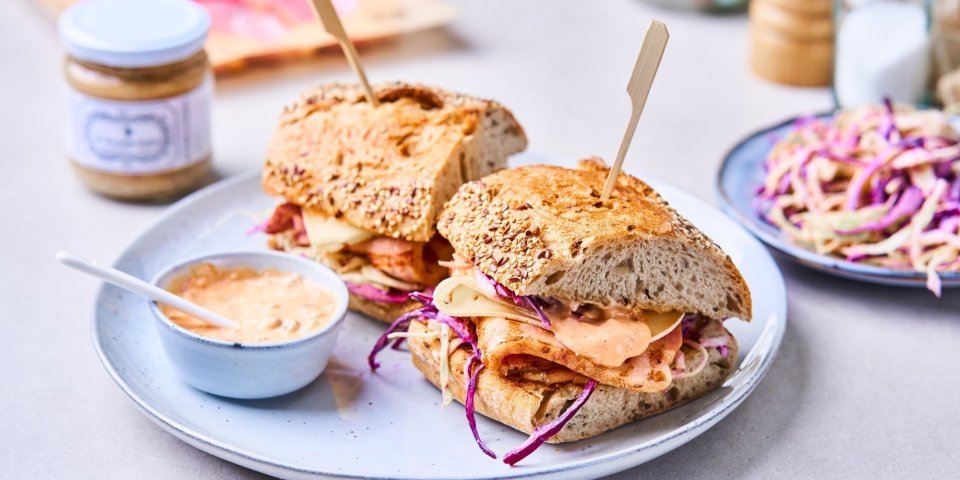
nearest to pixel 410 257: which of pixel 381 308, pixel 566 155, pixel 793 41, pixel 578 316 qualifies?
pixel 381 308

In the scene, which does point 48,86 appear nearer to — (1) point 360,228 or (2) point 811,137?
(1) point 360,228

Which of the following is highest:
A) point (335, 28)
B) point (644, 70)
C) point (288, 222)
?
point (644, 70)

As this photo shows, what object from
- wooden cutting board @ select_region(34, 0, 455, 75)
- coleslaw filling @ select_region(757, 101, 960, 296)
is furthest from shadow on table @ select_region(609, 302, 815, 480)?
wooden cutting board @ select_region(34, 0, 455, 75)

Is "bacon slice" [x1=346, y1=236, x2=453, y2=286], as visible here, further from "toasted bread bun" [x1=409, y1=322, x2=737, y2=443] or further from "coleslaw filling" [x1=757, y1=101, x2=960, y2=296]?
"coleslaw filling" [x1=757, y1=101, x2=960, y2=296]

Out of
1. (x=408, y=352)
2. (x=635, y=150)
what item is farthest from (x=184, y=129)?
(x=635, y=150)

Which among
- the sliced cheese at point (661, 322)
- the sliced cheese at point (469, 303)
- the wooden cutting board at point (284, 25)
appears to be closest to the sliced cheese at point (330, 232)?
the sliced cheese at point (469, 303)

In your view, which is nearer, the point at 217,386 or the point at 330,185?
the point at 217,386

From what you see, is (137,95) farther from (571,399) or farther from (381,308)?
(571,399)
